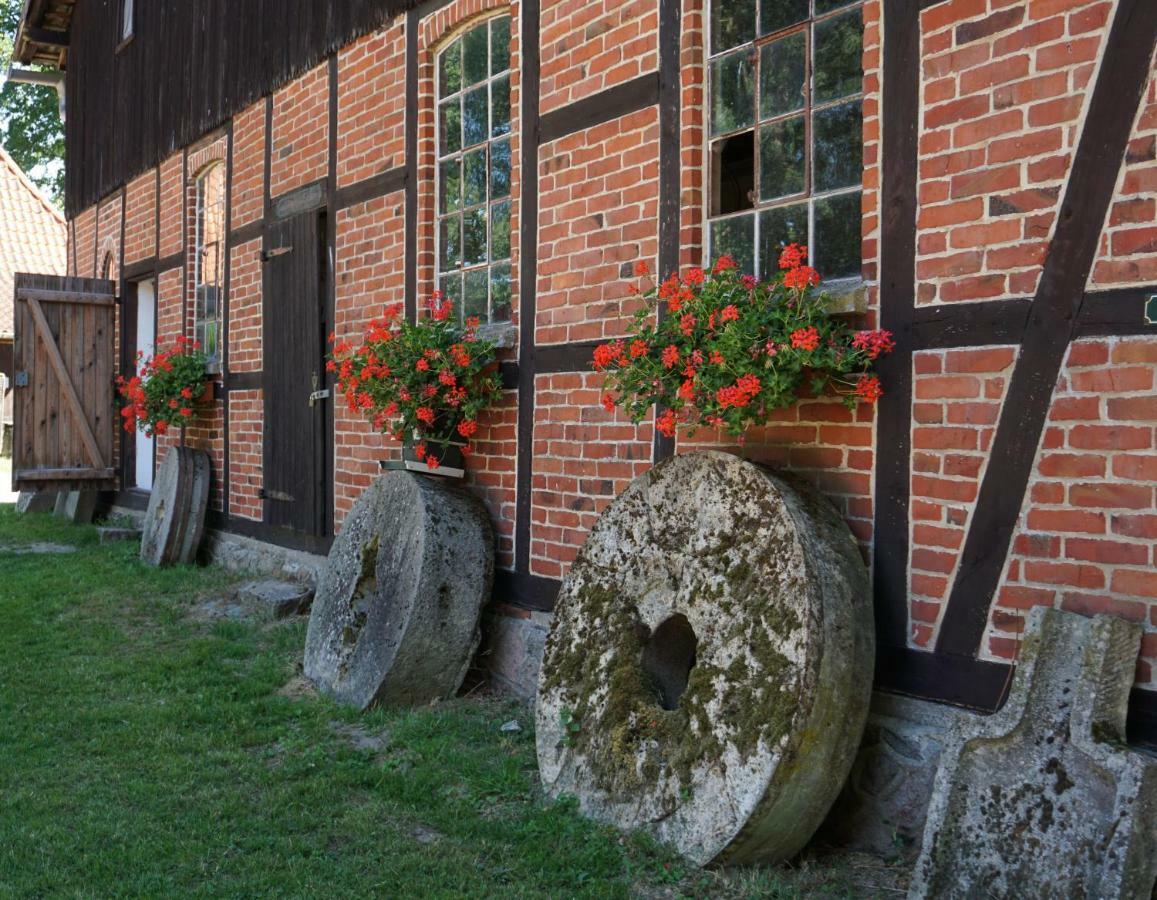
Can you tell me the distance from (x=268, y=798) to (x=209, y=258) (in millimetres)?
7043

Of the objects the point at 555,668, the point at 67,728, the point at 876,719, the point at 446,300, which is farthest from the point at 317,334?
the point at 876,719

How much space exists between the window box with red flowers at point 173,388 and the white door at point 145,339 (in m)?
2.44

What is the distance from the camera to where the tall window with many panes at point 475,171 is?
5.75 m

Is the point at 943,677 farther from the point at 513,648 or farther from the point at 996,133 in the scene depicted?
the point at 513,648

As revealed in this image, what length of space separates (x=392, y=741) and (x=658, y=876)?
166cm

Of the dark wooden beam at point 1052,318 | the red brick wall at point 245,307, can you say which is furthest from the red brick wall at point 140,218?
the dark wooden beam at point 1052,318

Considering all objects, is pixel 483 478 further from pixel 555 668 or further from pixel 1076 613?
pixel 1076 613

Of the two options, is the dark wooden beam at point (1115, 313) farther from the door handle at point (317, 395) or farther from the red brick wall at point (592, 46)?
the door handle at point (317, 395)

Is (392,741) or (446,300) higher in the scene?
(446,300)

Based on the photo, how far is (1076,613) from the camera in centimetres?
304

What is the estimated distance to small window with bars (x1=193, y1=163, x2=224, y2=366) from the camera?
9635mm

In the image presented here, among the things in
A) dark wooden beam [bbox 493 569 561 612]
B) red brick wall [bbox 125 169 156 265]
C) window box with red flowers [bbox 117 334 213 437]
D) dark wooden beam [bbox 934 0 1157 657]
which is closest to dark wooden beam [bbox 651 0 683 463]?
dark wooden beam [bbox 493 569 561 612]

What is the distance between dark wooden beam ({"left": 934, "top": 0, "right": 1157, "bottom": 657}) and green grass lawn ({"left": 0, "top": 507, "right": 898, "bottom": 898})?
94 cm

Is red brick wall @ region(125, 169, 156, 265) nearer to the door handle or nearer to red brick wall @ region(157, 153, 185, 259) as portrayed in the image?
red brick wall @ region(157, 153, 185, 259)
